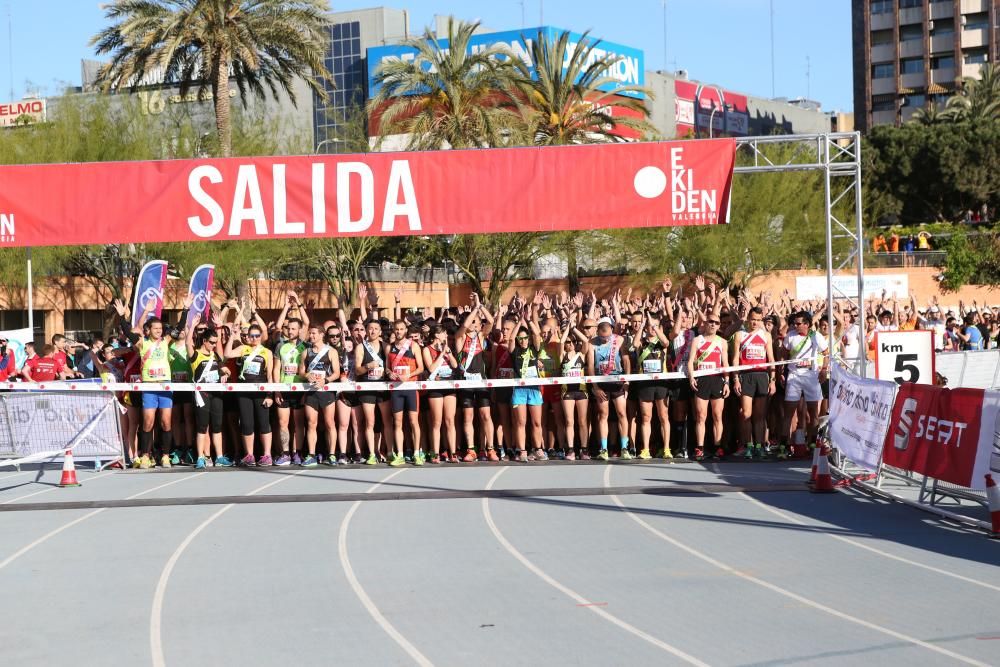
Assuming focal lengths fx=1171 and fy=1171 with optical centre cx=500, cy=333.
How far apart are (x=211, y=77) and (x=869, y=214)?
39316mm

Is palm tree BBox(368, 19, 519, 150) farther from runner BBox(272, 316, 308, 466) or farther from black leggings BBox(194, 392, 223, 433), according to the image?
black leggings BBox(194, 392, 223, 433)

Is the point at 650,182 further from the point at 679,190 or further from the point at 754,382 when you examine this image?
the point at 754,382

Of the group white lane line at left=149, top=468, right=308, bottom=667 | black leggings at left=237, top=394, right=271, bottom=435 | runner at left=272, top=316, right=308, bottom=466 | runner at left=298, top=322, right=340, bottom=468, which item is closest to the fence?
black leggings at left=237, top=394, right=271, bottom=435

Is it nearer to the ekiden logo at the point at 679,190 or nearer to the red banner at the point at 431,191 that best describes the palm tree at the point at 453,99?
the red banner at the point at 431,191

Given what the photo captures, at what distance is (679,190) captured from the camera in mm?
14852

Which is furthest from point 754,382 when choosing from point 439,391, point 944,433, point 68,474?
point 68,474

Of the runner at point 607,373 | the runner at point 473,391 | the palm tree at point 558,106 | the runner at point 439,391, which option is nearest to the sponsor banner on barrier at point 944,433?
the runner at point 607,373

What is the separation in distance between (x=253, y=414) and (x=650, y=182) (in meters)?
5.91

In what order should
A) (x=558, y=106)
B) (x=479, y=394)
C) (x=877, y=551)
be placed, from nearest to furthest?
1. (x=877, y=551)
2. (x=479, y=394)
3. (x=558, y=106)

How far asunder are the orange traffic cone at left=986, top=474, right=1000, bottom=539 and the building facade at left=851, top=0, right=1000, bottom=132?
94.5 meters

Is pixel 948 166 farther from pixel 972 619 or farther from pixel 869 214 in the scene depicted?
pixel 972 619

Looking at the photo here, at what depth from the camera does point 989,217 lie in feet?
238

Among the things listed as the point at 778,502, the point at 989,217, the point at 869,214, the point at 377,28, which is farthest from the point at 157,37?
the point at 989,217

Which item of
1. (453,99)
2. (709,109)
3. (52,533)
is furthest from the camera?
(709,109)
